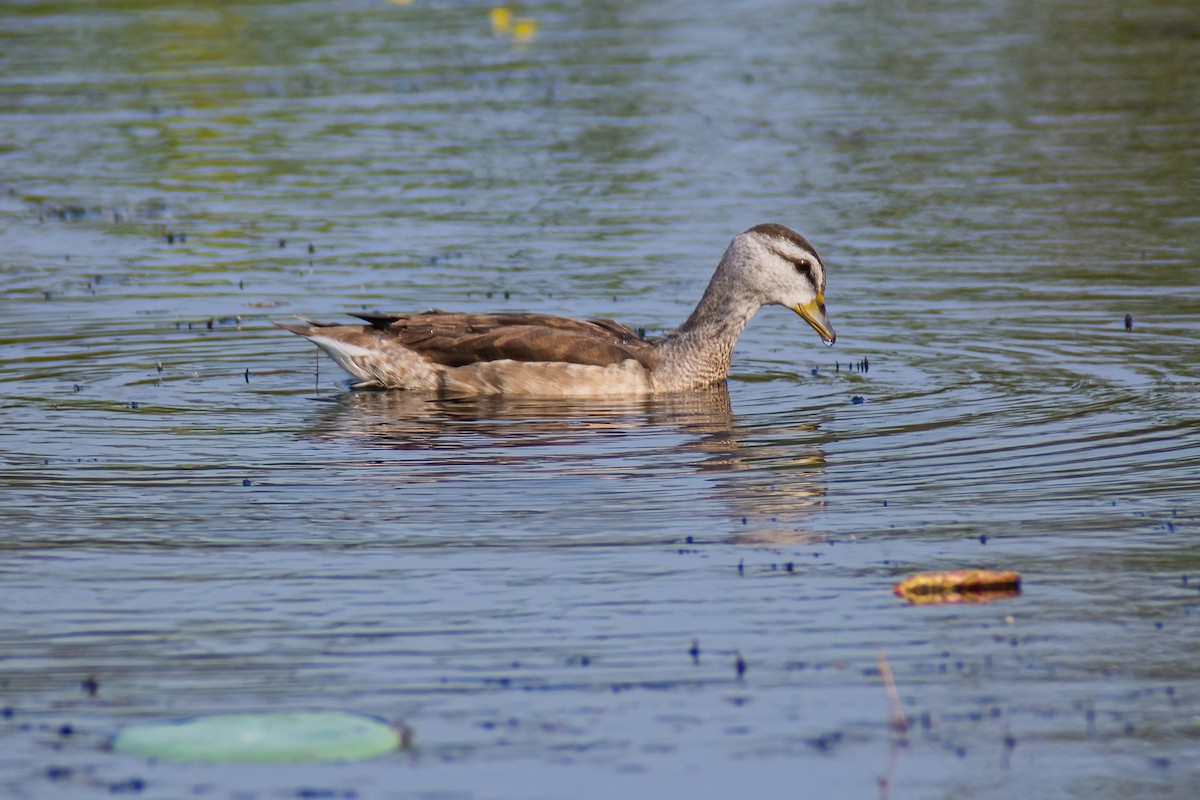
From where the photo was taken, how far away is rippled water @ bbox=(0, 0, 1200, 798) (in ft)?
21.6

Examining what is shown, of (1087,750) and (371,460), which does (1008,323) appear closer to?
(371,460)

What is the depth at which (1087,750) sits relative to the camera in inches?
247

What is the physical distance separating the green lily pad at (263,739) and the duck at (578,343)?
20.4 ft

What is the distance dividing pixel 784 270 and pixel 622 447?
2588 mm

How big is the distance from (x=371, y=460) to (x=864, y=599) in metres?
3.65

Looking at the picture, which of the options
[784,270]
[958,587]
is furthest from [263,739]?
[784,270]

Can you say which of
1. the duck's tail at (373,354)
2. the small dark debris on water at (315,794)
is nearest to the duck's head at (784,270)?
the duck's tail at (373,354)

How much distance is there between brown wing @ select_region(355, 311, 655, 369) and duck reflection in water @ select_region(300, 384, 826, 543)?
290mm

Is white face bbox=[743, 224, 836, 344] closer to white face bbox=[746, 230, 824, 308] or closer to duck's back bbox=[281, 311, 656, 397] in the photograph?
white face bbox=[746, 230, 824, 308]

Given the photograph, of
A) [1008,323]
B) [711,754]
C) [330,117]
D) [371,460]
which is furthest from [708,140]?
[711,754]

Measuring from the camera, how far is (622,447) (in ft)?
35.5

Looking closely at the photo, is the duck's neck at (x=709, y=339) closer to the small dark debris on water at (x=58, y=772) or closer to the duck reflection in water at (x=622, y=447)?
the duck reflection in water at (x=622, y=447)

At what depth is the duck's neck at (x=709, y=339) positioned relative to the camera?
1281cm

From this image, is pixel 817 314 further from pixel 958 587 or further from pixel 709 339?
pixel 958 587
